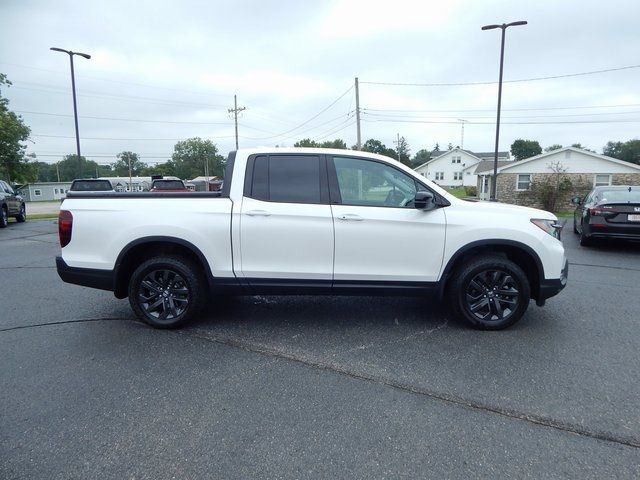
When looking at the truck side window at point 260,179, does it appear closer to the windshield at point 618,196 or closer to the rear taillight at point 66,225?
the rear taillight at point 66,225

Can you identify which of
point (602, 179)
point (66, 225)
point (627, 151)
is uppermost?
point (627, 151)

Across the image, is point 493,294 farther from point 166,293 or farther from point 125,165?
point 125,165

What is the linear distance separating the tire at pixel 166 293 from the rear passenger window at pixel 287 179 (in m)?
1.13

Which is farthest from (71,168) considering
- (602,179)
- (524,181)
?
(602,179)

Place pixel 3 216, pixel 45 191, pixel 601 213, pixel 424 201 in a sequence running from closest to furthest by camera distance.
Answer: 1. pixel 424 201
2. pixel 601 213
3. pixel 3 216
4. pixel 45 191

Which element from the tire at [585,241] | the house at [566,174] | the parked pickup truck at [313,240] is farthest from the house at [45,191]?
the tire at [585,241]

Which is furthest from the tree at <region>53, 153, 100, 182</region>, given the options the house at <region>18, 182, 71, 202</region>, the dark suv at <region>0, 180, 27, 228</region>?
the dark suv at <region>0, 180, 27, 228</region>

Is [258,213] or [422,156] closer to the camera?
[258,213]

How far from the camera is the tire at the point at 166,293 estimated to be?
4.33m

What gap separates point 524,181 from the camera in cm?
3012

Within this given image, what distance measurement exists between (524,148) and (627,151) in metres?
21.3

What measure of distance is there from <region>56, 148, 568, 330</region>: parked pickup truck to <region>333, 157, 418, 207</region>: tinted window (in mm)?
12

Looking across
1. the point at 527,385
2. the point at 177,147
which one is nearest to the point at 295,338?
the point at 527,385

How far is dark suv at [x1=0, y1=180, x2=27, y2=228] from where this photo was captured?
49.5 feet
